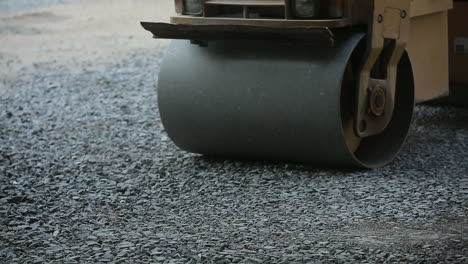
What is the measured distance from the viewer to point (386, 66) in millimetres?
→ 5621

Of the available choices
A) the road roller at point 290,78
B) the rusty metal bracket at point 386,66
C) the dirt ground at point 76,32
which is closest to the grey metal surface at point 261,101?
the road roller at point 290,78

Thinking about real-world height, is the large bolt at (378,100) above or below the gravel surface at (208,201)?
above

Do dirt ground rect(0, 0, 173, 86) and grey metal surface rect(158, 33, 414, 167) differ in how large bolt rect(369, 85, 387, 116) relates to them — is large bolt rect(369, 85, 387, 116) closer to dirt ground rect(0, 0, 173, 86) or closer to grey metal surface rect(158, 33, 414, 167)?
grey metal surface rect(158, 33, 414, 167)

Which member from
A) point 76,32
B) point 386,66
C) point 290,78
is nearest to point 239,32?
point 290,78

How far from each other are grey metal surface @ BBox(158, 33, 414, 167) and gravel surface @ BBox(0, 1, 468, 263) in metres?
0.15

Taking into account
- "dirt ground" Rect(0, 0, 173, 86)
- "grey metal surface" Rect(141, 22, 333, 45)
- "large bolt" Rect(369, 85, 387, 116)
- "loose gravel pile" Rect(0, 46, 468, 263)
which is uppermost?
"grey metal surface" Rect(141, 22, 333, 45)

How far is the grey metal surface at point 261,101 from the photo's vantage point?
210 inches

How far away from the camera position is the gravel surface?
4.28 m

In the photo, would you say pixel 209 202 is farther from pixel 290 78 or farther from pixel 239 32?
pixel 239 32

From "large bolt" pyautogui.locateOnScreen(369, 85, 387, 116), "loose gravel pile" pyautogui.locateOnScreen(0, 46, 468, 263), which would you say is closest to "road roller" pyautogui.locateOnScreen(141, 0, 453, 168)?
"large bolt" pyautogui.locateOnScreen(369, 85, 387, 116)

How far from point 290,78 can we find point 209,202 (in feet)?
2.76

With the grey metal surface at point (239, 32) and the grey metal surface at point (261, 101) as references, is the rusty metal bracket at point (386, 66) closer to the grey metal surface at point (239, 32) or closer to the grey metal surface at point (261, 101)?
the grey metal surface at point (261, 101)

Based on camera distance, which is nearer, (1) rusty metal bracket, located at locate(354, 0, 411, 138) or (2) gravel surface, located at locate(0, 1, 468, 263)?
(2) gravel surface, located at locate(0, 1, 468, 263)

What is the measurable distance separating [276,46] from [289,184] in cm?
78
